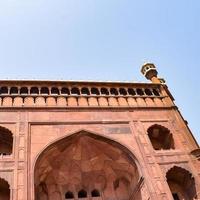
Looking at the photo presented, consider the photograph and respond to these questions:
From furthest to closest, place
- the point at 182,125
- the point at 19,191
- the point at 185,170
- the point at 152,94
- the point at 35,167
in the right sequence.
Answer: the point at 152,94
the point at 182,125
the point at 185,170
the point at 35,167
the point at 19,191

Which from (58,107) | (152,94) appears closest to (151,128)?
(152,94)

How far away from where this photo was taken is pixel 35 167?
29.6 ft

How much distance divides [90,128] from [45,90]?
2249 millimetres

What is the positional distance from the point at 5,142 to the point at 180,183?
5553mm

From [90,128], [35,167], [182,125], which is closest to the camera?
[35,167]

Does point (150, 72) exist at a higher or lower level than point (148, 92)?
higher

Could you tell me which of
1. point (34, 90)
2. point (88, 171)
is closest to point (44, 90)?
point (34, 90)

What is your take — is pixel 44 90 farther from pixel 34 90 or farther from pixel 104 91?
pixel 104 91

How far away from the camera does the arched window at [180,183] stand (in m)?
9.55

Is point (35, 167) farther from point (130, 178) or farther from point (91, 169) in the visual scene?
point (130, 178)

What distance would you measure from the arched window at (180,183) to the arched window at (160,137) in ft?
3.66

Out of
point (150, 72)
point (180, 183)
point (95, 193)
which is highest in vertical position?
point (150, 72)

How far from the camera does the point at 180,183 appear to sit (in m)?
10.0

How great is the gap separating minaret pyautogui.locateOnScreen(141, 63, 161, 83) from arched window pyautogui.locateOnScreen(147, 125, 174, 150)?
2475 millimetres
